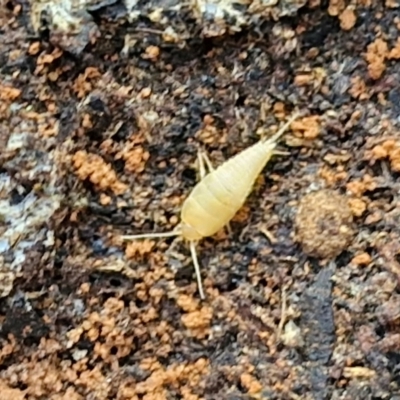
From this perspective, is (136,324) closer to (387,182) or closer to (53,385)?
(53,385)

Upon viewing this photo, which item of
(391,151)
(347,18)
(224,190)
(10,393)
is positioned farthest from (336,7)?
(10,393)

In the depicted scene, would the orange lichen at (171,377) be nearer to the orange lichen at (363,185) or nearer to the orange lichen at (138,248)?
the orange lichen at (138,248)

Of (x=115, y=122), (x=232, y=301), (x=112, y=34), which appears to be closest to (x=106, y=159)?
(x=115, y=122)

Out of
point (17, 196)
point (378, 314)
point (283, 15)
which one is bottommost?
point (378, 314)

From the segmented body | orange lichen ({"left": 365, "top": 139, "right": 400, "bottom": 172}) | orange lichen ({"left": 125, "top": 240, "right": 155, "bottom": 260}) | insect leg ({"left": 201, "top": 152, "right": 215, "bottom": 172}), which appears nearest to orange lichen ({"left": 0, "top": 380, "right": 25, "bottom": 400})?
orange lichen ({"left": 125, "top": 240, "right": 155, "bottom": 260})

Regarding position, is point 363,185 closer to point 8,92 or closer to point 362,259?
point 362,259

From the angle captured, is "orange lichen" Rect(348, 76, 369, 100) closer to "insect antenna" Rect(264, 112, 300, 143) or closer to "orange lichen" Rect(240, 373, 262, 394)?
"insect antenna" Rect(264, 112, 300, 143)
